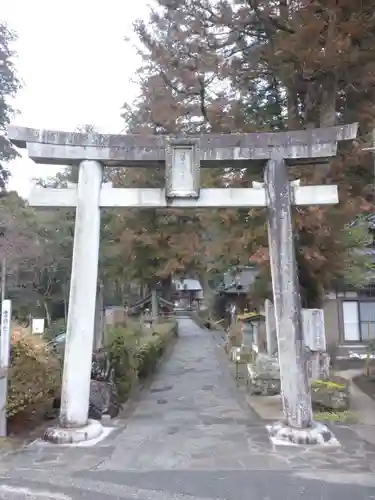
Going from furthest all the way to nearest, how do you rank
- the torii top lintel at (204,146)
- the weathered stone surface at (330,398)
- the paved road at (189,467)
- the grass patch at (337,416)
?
the weathered stone surface at (330,398) → the grass patch at (337,416) → the torii top lintel at (204,146) → the paved road at (189,467)

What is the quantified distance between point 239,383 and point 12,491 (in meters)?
10.9

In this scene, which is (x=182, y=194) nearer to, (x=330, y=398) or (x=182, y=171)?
(x=182, y=171)

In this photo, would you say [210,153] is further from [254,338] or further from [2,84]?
[2,84]

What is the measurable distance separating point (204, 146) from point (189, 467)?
546 cm

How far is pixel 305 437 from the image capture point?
25.0ft

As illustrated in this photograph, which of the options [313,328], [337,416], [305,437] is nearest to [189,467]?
[305,437]

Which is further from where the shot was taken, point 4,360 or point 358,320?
point 358,320

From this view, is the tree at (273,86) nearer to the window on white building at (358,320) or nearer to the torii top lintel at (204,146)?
the torii top lintel at (204,146)

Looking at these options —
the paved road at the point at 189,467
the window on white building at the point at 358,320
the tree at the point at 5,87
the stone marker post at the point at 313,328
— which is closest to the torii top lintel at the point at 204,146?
the stone marker post at the point at 313,328

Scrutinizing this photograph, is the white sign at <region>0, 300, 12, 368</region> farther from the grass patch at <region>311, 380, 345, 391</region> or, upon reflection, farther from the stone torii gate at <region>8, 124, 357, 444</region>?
the grass patch at <region>311, 380, 345, 391</region>

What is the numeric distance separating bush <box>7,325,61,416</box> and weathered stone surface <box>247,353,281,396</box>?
21.3 feet

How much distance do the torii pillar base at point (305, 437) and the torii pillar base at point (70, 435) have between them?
3.07 meters

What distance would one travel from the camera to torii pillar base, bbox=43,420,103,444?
7645mm

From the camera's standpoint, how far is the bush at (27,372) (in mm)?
7922
